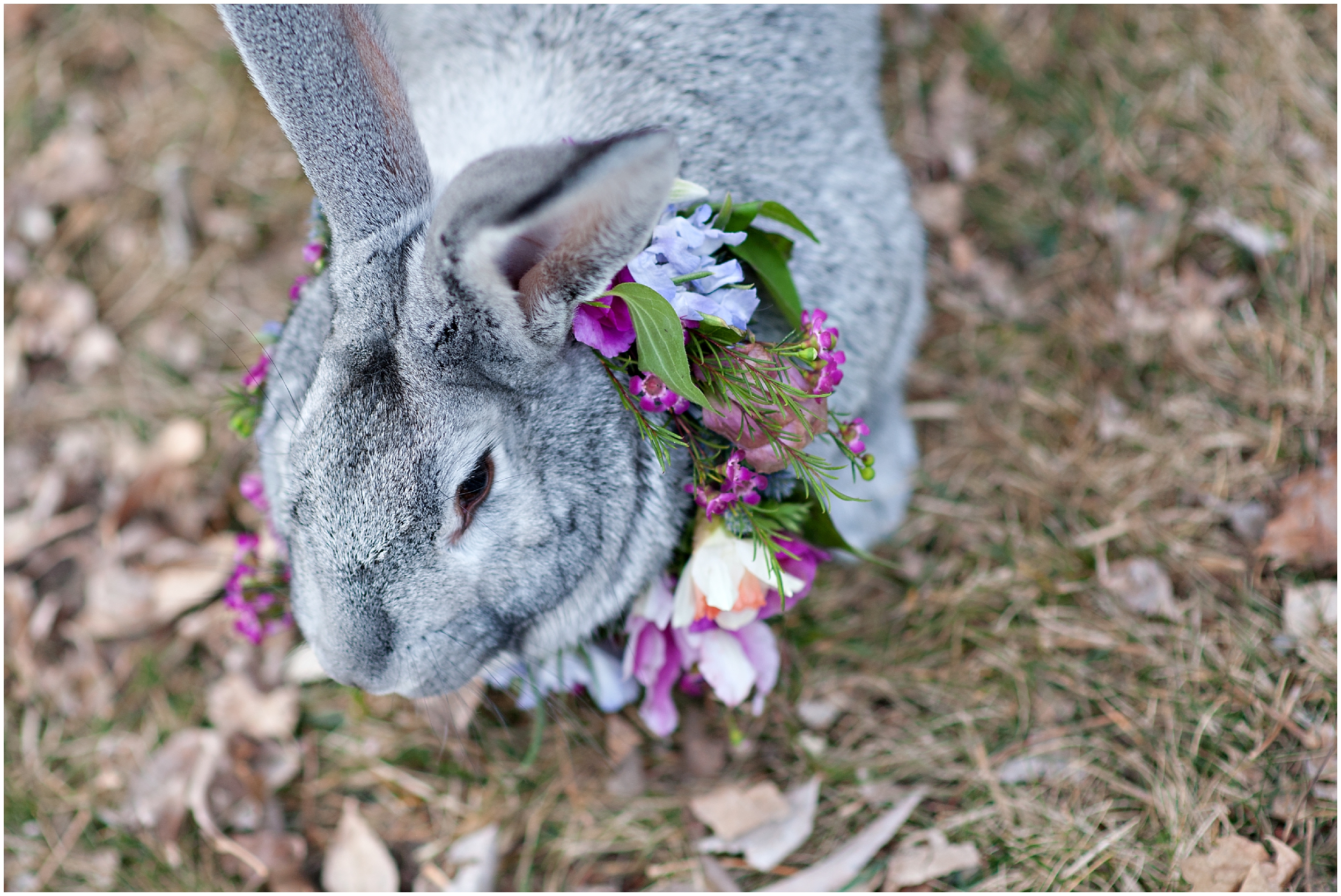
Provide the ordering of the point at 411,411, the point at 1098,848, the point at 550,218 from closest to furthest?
the point at 550,218 < the point at 411,411 < the point at 1098,848

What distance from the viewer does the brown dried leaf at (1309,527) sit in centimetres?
308

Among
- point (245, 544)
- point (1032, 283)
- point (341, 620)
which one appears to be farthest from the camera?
point (1032, 283)

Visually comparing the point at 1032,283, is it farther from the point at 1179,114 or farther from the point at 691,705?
the point at 691,705

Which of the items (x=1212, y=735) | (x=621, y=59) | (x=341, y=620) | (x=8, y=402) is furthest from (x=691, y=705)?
(x=8, y=402)

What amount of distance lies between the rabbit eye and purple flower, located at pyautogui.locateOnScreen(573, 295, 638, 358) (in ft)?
1.17

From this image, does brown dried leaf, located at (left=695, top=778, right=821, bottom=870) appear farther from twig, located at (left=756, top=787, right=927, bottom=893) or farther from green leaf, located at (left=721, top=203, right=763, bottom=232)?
green leaf, located at (left=721, top=203, right=763, bottom=232)

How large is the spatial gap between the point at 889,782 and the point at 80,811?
2.81 meters

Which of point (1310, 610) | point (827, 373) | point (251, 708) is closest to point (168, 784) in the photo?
point (251, 708)

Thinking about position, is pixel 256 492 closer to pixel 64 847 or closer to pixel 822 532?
pixel 64 847

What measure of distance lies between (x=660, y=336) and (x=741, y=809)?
177 cm

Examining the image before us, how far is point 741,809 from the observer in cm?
312

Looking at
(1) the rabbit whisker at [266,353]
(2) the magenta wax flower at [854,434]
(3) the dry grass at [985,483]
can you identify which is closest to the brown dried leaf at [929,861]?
(3) the dry grass at [985,483]

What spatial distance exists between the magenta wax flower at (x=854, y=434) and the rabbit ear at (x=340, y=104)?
117cm

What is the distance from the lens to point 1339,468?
3.11 meters
